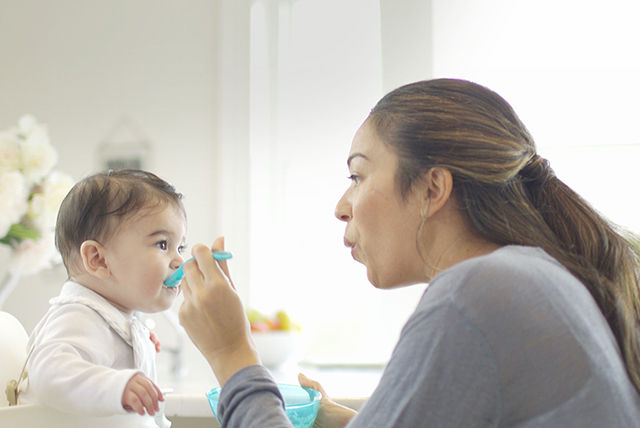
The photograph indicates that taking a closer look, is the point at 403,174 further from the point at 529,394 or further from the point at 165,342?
the point at 165,342

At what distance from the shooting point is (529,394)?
0.71 metres

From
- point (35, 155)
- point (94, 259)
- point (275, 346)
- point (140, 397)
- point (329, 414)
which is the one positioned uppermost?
point (35, 155)

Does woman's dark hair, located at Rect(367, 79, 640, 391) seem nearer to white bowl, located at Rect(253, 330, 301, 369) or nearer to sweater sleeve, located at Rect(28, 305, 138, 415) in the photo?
sweater sleeve, located at Rect(28, 305, 138, 415)

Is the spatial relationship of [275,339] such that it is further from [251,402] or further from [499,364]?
[499,364]

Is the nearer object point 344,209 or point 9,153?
point 344,209

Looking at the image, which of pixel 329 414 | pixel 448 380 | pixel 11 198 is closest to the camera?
pixel 448 380

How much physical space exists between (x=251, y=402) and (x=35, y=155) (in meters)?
1.25

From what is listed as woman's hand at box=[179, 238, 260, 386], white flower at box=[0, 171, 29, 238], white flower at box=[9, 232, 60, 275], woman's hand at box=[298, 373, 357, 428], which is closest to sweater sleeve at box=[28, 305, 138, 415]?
woman's hand at box=[179, 238, 260, 386]

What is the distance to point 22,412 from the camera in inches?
35.4

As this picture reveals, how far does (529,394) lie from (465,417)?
69 millimetres

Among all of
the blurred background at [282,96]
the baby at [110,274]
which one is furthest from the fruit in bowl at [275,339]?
the baby at [110,274]

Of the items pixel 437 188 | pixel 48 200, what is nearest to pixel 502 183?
pixel 437 188

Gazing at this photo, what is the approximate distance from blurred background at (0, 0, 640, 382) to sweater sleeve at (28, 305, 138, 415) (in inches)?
56.6

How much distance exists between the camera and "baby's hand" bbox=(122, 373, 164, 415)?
0.94 meters
